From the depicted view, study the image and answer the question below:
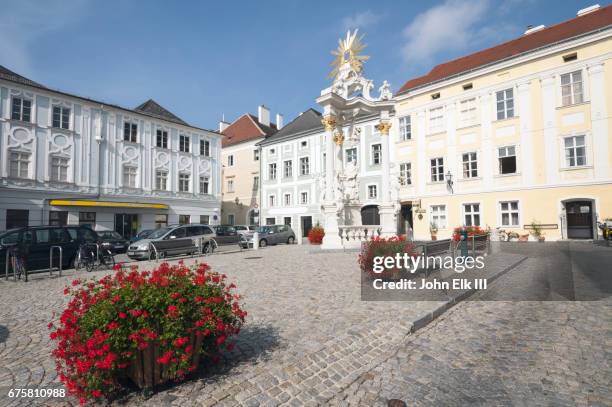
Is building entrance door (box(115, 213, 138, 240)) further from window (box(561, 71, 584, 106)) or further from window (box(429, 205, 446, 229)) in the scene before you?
window (box(561, 71, 584, 106))

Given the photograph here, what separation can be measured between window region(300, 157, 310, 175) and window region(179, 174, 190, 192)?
38.8 feet

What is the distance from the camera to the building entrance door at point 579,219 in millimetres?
20859

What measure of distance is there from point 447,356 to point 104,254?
1274cm

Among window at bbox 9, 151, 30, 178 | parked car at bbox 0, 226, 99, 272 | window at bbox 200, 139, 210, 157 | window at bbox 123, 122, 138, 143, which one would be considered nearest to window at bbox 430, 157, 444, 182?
window at bbox 200, 139, 210, 157

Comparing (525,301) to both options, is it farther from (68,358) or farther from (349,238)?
(349,238)

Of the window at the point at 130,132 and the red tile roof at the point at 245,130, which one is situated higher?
the red tile roof at the point at 245,130

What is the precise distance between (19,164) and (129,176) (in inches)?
285

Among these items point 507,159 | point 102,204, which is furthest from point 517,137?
point 102,204

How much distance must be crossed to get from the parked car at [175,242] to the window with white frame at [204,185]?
54.6 feet

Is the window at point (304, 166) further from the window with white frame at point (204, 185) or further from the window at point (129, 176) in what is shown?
the window at point (129, 176)

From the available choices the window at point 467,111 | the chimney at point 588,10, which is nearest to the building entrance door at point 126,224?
the window at point 467,111

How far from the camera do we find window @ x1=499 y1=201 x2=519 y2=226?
2339 centimetres

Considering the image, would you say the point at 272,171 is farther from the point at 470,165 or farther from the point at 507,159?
the point at 507,159

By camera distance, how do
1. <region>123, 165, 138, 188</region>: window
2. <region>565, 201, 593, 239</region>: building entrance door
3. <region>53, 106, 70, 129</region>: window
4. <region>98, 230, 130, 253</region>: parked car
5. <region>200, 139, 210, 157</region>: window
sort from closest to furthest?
1. <region>98, 230, 130, 253</region>: parked car
2. <region>565, 201, 593, 239</region>: building entrance door
3. <region>53, 106, 70, 129</region>: window
4. <region>123, 165, 138, 188</region>: window
5. <region>200, 139, 210, 157</region>: window
